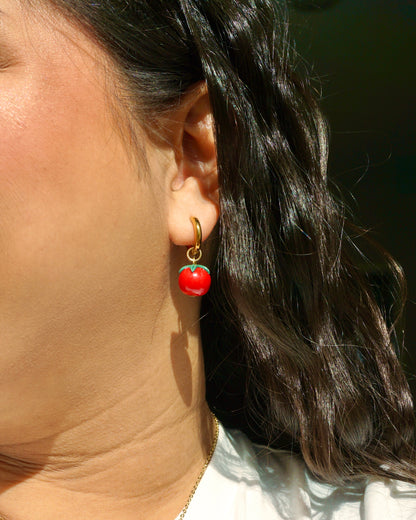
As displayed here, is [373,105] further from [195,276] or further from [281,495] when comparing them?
[281,495]

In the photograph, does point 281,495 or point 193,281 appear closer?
point 193,281

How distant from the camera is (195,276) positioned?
1343mm


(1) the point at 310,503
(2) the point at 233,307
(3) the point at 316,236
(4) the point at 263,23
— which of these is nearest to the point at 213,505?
(1) the point at 310,503

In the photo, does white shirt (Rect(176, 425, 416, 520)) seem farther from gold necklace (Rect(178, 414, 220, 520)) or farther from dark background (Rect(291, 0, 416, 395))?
dark background (Rect(291, 0, 416, 395))

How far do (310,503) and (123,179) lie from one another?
853 millimetres

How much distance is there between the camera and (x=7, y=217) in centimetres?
115

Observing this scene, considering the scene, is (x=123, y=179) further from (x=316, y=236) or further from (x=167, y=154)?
(x=316, y=236)

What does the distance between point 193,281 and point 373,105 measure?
98 cm

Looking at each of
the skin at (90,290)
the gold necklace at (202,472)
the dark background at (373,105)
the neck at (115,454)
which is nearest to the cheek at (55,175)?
the skin at (90,290)

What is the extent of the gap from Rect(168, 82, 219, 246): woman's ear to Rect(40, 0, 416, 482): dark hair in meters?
0.03

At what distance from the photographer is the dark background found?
6.49ft

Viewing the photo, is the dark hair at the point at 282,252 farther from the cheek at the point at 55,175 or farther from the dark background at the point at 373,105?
the dark background at the point at 373,105

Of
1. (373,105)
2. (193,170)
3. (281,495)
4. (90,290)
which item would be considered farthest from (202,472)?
(373,105)

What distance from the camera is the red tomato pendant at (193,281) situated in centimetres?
134
